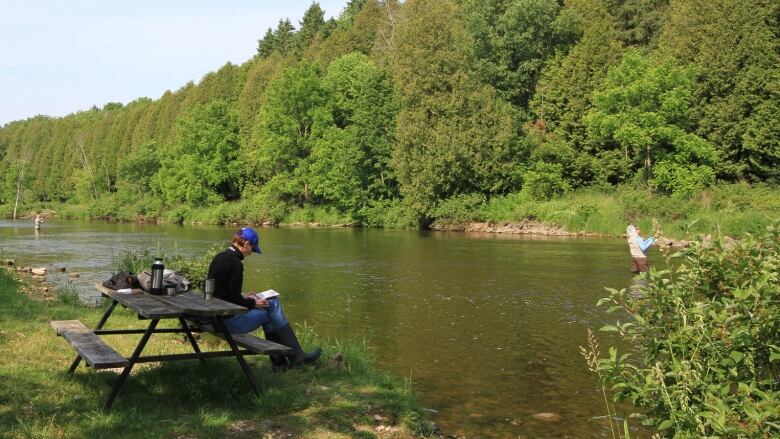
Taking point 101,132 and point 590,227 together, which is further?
point 101,132

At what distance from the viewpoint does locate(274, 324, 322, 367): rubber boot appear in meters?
8.00

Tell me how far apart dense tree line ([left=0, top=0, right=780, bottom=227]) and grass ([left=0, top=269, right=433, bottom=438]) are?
117 ft

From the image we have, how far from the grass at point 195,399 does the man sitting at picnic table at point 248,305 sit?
0.24 metres

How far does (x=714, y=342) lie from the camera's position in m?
4.15

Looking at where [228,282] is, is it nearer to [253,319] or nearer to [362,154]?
[253,319]

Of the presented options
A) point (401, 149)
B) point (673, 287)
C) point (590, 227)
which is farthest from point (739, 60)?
point (673, 287)

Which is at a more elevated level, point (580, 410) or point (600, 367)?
point (600, 367)

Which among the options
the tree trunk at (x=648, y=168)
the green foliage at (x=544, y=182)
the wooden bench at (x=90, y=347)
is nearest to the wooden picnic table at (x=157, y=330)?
the wooden bench at (x=90, y=347)

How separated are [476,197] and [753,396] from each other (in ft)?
140

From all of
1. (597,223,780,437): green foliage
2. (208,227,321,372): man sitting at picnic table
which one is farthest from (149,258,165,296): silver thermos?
(597,223,780,437): green foliage

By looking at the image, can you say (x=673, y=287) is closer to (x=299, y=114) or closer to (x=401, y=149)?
(x=401, y=149)

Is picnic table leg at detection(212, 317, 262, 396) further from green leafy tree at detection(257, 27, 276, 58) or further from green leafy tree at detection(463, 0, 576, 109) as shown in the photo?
green leafy tree at detection(257, 27, 276, 58)

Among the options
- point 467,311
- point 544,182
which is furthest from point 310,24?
point 467,311

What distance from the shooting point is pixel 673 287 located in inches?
179
